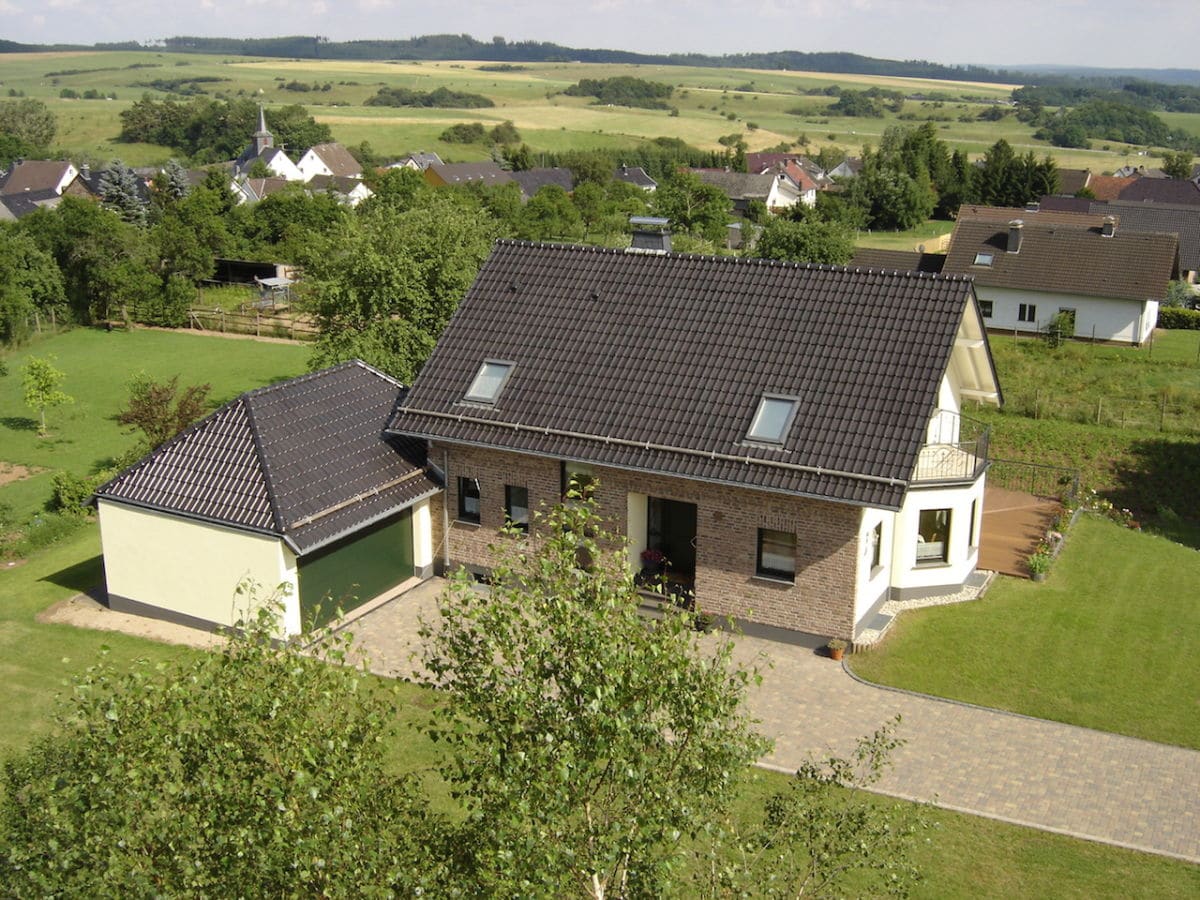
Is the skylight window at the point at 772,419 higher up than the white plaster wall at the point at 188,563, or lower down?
higher up

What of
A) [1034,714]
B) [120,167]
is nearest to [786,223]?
→ [1034,714]

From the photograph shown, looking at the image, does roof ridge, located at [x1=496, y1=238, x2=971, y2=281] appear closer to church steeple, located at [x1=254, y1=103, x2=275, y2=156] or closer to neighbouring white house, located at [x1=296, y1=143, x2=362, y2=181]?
neighbouring white house, located at [x1=296, y1=143, x2=362, y2=181]

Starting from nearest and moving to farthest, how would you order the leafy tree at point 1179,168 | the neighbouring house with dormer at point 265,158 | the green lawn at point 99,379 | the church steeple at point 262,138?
the green lawn at point 99,379 < the leafy tree at point 1179,168 < the neighbouring house with dormer at point 265,158 < the church steeple at point 262,138

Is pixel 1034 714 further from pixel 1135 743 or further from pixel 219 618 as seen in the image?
pixel 219 618

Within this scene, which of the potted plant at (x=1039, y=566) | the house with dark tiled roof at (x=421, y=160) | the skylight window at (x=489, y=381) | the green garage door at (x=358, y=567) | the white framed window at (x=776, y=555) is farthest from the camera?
the house with dark tiled roof at (x=421, y=160)

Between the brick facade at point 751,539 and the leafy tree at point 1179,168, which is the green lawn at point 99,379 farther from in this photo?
the leafy tree at point 1179,168

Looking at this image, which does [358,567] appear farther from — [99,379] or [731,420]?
[99,379]

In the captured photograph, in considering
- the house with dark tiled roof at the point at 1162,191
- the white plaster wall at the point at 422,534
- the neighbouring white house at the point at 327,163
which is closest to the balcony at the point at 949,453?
the white plaster wall at the point at 422,534
